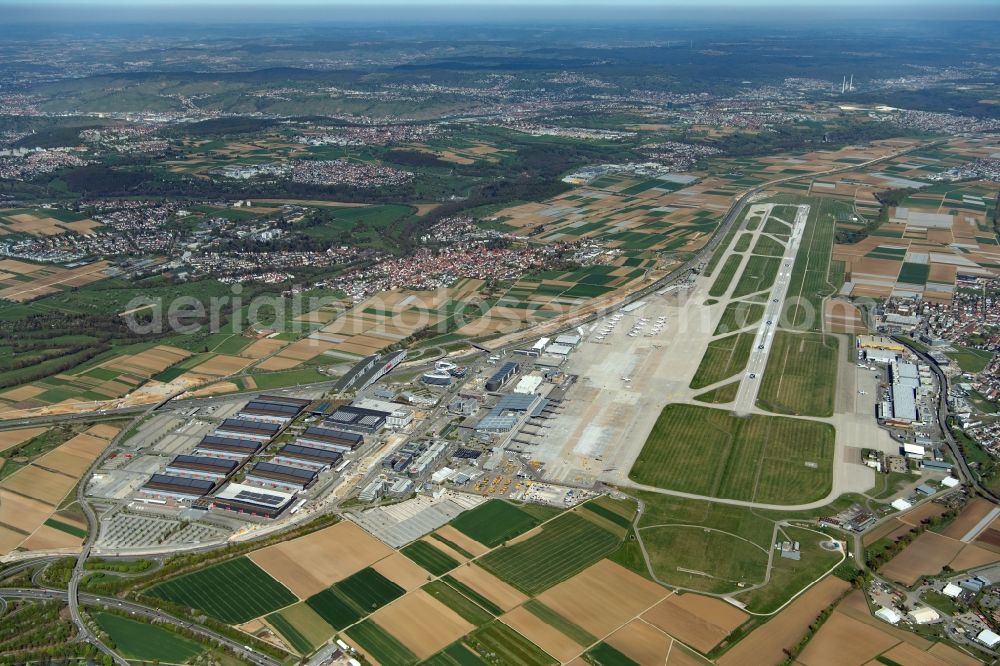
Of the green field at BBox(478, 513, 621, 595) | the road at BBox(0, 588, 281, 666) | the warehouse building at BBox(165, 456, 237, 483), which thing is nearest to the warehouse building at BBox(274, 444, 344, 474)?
the warehouse building at BBox(165, 456, 237, 483)

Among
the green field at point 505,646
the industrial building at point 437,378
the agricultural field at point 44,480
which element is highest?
the industrial building at point 437,378

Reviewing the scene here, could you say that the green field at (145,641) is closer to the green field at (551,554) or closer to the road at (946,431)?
the green field at (551,554)

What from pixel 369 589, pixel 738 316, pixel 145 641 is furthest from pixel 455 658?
pixel 738 316

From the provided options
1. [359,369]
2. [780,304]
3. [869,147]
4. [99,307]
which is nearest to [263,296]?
[99,307]

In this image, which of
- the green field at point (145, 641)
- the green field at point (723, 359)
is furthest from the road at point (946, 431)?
the green field at point (145, 641)

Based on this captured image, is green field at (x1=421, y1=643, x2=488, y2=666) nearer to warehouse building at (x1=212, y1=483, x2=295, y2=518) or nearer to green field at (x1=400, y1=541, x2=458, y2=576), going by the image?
green field at (x1=400, y1=541, x2=458, y2=576)

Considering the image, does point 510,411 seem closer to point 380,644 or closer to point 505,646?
point 505,646

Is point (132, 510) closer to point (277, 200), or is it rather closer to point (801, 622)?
point (801, 622)
